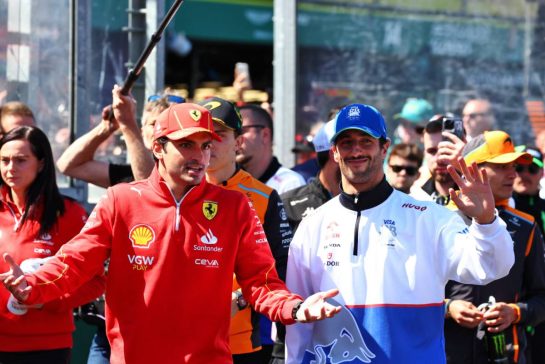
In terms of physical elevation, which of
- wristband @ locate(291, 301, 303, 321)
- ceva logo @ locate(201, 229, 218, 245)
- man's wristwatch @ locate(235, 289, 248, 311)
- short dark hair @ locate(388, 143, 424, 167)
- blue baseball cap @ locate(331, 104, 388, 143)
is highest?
blue baseball cap @ locate(331, 104, 388, 143)

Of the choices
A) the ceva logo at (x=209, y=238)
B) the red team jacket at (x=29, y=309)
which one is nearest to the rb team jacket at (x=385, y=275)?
the ceva logo at (x=209, y=238)

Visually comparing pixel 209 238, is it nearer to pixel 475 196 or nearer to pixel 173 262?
pixel 173 262

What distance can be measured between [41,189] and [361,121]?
2475 millimetres

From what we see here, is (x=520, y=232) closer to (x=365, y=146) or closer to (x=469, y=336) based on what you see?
(x=469, y=336)

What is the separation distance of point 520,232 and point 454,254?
6.15ft

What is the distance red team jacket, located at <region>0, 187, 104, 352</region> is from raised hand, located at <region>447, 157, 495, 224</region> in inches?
103

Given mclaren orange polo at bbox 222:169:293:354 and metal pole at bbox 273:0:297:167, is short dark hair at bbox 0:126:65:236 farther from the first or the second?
metal pole at bbox 273:0:297:167

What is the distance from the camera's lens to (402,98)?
1216 cm

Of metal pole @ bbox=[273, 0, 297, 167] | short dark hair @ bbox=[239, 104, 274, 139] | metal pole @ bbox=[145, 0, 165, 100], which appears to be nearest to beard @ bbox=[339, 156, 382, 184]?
short dark hair @ bbox=[239, 104, 274, 139]

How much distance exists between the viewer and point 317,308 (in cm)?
475

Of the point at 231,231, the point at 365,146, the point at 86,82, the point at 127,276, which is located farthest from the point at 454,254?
the point at 86,82

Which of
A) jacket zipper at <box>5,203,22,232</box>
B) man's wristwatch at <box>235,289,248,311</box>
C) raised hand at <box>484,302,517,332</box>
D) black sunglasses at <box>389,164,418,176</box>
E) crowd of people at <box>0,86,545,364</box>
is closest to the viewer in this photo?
crowd of people at <box>0,86,545,364</box>

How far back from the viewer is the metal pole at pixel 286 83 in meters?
11.2

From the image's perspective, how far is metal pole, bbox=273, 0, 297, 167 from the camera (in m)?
11.2
